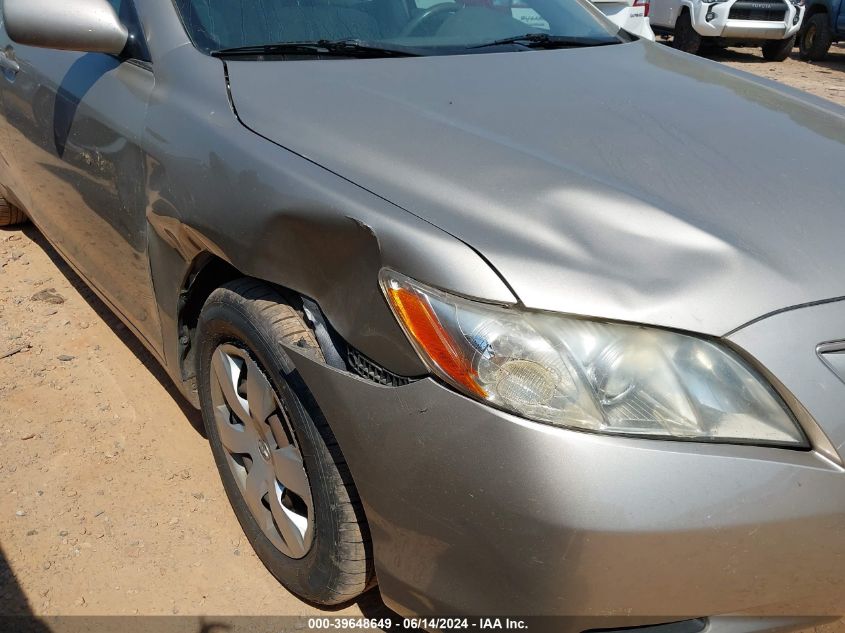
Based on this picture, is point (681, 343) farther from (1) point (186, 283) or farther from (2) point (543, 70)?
(1) point (186, 283)

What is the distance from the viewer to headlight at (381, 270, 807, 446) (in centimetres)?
127

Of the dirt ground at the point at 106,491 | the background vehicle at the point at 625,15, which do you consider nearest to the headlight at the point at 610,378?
the dirt ground at the point at 106,491

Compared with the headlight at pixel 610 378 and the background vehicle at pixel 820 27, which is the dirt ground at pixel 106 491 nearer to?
the headlight at pixel 610 378

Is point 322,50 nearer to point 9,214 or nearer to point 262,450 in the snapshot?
point 262,450

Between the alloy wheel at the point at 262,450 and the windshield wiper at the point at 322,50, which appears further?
the windshield wiper at the point at 322,50

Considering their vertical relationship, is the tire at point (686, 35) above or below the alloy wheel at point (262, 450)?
A: below

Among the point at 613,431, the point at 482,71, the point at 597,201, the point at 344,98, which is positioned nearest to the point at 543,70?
the point at 482,71

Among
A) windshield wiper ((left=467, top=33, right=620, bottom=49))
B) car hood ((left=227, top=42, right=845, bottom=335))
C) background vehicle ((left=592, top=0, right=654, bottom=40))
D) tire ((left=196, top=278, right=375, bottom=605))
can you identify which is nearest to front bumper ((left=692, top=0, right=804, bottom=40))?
background vehicle ((left=592, top=0, right=654, bottom=40))

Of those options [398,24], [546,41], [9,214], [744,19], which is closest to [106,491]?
[398,24]

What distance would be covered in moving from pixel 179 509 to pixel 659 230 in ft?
5.27

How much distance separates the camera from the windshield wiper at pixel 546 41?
7.88 feet

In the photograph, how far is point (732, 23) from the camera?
36.7 feet

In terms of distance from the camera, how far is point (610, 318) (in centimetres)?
127

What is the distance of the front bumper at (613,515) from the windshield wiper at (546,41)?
1.41m
